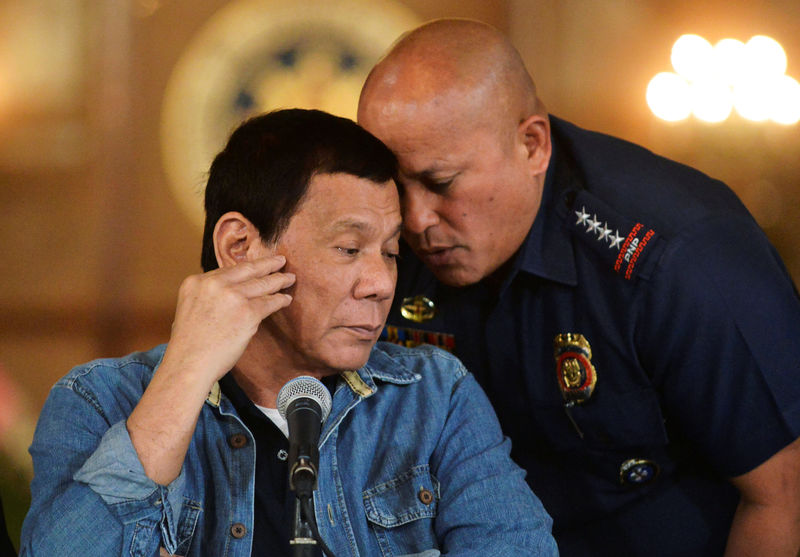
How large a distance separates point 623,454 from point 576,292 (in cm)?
38

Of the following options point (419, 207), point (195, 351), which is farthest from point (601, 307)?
point (195, 351)

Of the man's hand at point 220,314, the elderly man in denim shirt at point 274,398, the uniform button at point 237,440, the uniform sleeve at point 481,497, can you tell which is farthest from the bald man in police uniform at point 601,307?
the uniform button at point 237,440

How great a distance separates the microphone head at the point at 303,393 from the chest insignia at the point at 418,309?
96 centimetres

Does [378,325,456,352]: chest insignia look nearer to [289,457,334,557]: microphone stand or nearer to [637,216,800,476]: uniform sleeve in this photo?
[637,216,800,476]: uniform sleeve

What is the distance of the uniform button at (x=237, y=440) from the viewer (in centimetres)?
147

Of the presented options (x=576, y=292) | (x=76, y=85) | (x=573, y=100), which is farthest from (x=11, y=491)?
(x=573, y=100)

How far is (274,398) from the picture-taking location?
157cm

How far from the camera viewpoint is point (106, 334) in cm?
414

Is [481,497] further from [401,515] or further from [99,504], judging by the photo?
[99,504]

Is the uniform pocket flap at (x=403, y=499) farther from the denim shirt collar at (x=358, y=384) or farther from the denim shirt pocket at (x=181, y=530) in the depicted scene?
the denim shirt pocket at (x=181, y=530)

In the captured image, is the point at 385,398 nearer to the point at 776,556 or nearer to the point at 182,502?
the point at 182,502

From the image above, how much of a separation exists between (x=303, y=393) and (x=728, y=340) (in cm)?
94

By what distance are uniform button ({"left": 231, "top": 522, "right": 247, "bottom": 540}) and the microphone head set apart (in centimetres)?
36

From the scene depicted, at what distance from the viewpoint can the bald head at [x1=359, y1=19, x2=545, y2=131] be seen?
1734 mm
